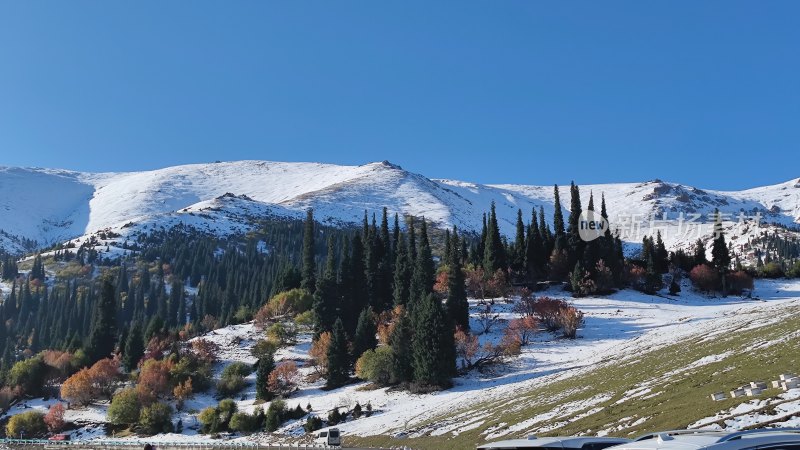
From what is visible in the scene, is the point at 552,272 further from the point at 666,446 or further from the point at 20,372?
the point at 666,446

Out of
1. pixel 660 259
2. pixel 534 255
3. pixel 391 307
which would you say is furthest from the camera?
pixel 660 259

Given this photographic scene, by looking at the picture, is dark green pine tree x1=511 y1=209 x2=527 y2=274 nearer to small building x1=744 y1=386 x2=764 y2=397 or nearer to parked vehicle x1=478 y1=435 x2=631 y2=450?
small building x1=744 y1=386 x2=764 y2=397

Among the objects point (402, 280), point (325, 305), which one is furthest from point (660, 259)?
point (325, 305)

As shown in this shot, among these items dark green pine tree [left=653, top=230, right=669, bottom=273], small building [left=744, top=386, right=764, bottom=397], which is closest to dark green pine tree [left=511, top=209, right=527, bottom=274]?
dark green pine tree [left=653, top=230, right=669, bottom=273]

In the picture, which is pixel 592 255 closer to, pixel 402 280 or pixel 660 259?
pixel 660 259

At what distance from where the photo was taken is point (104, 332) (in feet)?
425

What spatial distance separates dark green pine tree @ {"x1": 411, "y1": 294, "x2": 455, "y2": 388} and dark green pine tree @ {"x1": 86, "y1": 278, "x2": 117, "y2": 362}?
7066 cm

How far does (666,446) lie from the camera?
8.48m

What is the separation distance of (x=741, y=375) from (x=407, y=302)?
259ft

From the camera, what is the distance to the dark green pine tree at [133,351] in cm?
11775

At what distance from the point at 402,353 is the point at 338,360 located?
37.7 ft

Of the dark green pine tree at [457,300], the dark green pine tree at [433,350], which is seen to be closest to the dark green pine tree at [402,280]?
the dark green pine tree at [457,300]

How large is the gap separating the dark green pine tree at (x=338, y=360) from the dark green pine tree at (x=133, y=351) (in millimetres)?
42288

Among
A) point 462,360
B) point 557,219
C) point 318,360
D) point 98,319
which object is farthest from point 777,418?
point 98,319
